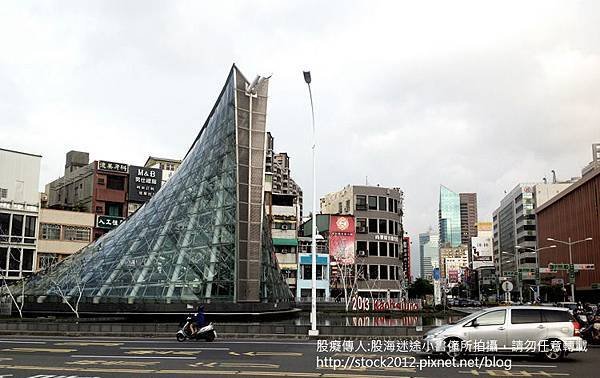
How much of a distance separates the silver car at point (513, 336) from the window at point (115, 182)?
7378cm

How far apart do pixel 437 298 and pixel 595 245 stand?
46.8 m

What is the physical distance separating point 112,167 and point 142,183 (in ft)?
16.2

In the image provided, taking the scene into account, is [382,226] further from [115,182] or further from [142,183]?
[115,182]

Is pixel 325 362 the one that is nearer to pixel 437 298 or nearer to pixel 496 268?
pixel 437 298

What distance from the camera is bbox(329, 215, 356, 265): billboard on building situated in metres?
76.8

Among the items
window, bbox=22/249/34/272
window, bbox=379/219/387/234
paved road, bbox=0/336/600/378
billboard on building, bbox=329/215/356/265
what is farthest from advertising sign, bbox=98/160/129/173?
paved road, bbox=0/336/600/378

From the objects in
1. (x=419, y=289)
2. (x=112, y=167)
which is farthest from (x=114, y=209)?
(x=419, y=289)

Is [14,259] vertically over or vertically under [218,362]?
over

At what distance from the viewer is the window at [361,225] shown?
3378 inches

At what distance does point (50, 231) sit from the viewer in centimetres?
6994

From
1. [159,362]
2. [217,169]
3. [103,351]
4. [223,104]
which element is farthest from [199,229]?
[159,362]

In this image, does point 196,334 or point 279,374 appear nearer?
point 279,374

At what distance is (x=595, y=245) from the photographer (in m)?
82.9

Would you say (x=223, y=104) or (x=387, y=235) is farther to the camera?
(x=387, y=235)
